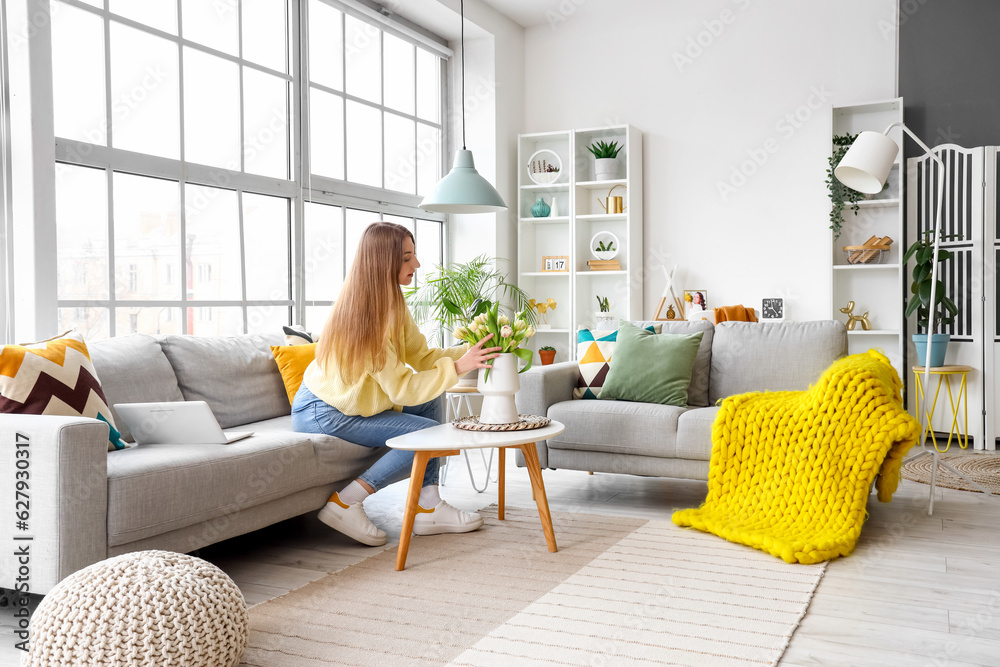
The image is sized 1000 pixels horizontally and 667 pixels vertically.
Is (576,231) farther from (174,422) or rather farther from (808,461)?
(174,422)

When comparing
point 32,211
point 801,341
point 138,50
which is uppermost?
point 138,50

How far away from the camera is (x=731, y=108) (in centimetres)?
549

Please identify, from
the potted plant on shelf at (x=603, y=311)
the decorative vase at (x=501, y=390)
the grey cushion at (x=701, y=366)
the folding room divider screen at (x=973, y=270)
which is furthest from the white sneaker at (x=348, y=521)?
the folding room divider screen at (x=973, y=270)

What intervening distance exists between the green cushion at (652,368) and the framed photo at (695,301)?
5.84 feet

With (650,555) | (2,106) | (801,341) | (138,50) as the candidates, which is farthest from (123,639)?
(801,341)

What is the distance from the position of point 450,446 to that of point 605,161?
11.5 feet

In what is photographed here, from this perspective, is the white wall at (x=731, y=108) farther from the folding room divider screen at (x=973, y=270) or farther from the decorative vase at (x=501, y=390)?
the decorative vase at (x=501, y=390)

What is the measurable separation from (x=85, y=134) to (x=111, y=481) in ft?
5.62

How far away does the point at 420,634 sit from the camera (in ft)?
7.02

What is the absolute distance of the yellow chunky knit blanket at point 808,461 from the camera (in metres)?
2.85

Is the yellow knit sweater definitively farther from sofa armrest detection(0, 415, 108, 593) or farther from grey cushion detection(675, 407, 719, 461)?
grey cushion detection(675, 407, 719, 461)

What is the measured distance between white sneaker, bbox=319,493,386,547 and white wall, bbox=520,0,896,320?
131 inches

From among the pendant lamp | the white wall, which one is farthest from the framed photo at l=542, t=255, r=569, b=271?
the pendant lamp

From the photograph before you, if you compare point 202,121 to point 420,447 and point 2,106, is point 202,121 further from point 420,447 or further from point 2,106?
point 420,447
